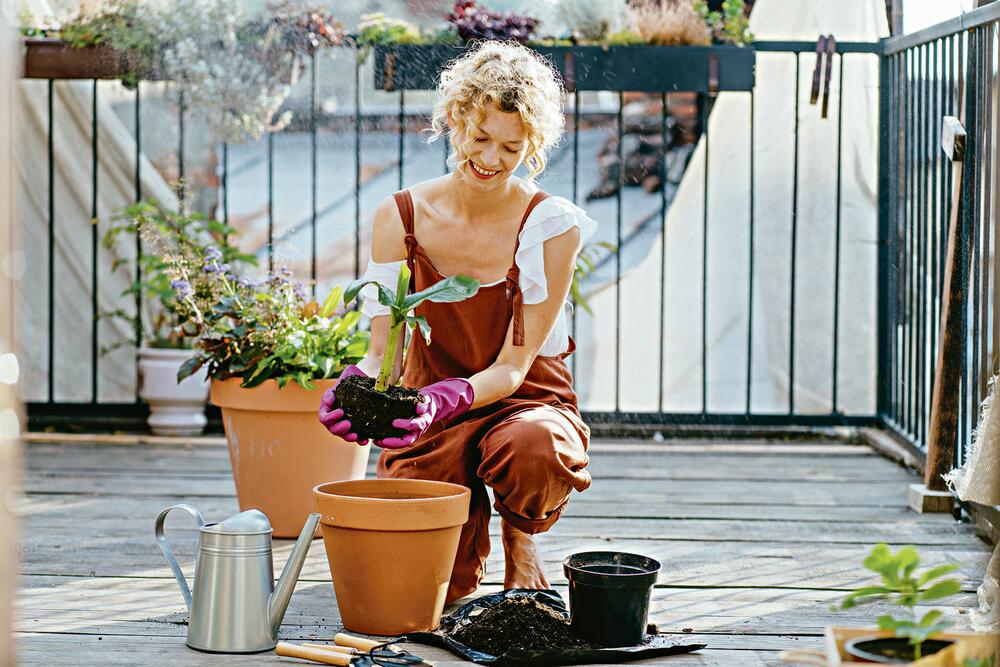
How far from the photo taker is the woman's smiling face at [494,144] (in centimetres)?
200

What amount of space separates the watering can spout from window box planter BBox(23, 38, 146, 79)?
7.72 feet

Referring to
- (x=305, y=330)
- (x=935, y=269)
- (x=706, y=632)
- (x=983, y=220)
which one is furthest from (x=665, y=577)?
(x=935, y=269)

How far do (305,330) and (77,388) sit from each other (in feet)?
6.05

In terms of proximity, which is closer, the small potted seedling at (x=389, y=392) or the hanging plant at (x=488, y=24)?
the small potted seedling at (x=389, y=392)

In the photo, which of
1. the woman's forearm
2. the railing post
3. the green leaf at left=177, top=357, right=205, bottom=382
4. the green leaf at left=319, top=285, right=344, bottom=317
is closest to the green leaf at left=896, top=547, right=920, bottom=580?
the woman's forearm

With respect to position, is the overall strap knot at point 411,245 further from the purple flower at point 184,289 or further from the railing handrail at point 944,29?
the railing handrail at point 944,29

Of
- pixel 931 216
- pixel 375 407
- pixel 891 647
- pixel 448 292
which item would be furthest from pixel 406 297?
pixel 931 216

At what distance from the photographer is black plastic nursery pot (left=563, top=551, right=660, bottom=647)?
1.75 metres

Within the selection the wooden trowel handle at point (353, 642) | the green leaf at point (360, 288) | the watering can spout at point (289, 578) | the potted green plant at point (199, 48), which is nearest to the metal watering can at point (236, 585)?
the watering can spout at point (289, 578)

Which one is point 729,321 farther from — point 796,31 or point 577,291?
point 796,31

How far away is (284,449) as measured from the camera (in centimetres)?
252

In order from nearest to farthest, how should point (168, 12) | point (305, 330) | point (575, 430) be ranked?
point (575, 430) → point (305, 330) → point (168, 12)

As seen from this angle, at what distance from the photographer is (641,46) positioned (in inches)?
145

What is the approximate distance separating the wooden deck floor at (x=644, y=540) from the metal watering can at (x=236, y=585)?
4cm
